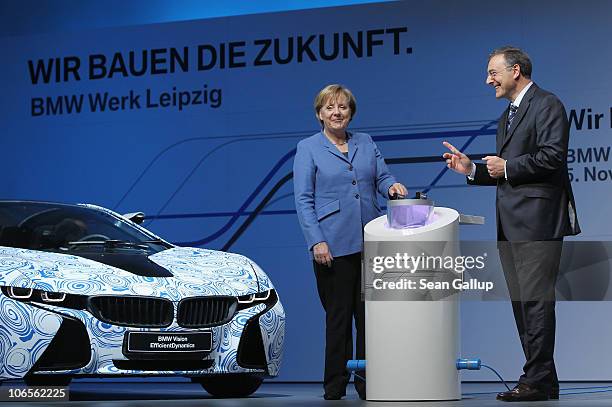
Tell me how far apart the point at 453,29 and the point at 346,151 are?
10.2 ft

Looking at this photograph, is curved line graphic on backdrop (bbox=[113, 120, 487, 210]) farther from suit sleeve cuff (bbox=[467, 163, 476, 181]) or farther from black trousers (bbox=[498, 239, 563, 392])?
black trousers (bbox=[498, 239, 563, 392])

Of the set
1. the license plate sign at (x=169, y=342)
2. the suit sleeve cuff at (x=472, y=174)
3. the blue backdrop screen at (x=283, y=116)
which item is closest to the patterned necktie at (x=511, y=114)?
the suit sleeve cuff at (x=472, y=174)

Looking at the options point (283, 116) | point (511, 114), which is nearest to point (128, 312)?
point (511, 114)

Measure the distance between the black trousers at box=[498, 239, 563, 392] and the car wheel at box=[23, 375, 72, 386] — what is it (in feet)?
7.50

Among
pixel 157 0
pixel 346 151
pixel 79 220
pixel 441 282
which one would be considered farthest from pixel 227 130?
pixel 441 282

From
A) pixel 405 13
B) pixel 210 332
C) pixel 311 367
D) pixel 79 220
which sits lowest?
pixel 311 367

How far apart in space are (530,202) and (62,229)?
9.28 ft

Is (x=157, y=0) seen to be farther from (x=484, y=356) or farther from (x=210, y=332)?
(x=210, y=332)

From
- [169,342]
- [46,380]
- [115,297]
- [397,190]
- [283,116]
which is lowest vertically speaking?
[46,380]

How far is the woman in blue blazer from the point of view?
659cm

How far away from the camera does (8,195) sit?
11055 mm

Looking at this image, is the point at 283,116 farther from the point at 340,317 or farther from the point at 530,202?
the point at 530,202

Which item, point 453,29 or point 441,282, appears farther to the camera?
point 453,29

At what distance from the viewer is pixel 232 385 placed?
719cm
